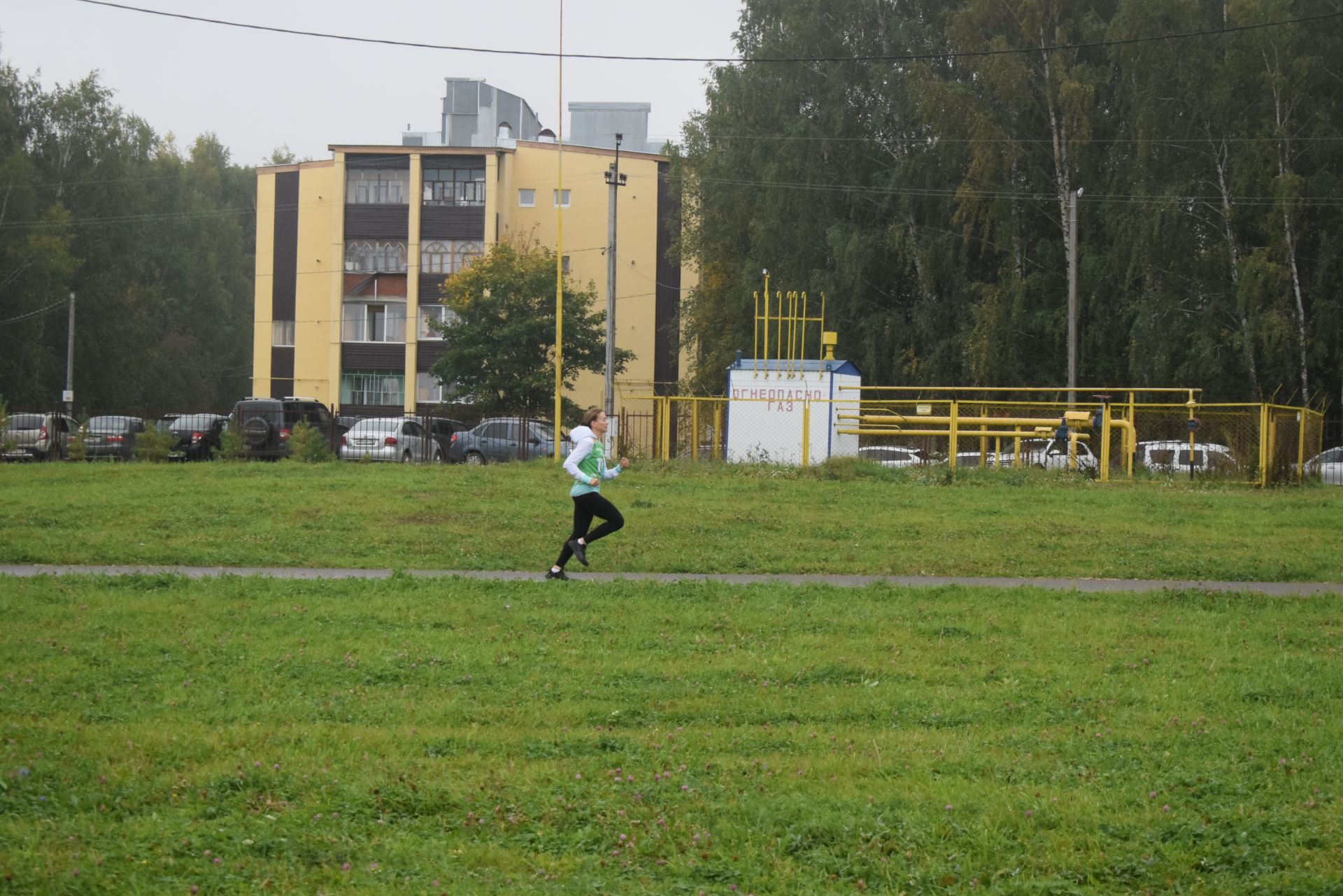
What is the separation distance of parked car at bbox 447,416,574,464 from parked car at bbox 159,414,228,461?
236 inches

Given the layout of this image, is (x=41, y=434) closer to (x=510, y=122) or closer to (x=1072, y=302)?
(x=1072, y=302)

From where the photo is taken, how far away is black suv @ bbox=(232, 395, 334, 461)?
34.2 metres

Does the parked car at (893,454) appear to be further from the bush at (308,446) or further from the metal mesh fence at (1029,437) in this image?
the bush at (308,446)

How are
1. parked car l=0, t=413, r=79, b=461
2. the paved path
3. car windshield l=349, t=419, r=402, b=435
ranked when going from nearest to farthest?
the paved path → parked car l=0, t=413, r=79, b=461 → car windshield l=349, t=419, r=402, b=435

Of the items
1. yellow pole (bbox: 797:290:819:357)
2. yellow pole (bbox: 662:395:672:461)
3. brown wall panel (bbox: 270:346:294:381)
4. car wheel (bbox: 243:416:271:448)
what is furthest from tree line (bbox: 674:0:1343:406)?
brown wall panel (bbox: 270:346:294:381)

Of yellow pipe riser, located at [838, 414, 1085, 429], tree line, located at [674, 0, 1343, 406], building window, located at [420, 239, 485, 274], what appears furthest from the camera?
building window, located at [420, 239, 485, 274]

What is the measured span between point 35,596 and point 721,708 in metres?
6.79

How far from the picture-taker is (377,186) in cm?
6372

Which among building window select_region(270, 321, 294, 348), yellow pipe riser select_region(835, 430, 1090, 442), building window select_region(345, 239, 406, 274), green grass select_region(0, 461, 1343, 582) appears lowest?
green grass select_region(0, 461, 1343, 582)

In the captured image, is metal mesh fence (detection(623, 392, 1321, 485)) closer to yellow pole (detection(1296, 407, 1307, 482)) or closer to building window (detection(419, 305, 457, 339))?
yellow pole (detection(1296, 407, 1307, 482))

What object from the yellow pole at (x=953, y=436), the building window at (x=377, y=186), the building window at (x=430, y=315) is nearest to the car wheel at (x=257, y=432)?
the yellow pole at (x=953, y=436)

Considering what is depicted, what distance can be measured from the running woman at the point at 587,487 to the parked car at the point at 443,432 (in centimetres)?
2232

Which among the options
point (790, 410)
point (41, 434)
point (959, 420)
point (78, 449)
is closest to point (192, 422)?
point (41, 434)

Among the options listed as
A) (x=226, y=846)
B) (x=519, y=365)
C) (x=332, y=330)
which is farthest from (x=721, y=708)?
(x=332, y=330)
